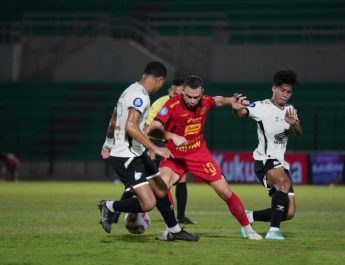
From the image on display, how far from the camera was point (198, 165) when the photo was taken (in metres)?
11.2

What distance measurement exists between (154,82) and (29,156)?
21.3 m

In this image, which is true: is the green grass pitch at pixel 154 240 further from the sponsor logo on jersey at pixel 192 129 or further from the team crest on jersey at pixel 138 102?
the team crest on jersey at pixel 138 102

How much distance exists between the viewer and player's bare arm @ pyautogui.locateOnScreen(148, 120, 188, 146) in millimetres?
10234

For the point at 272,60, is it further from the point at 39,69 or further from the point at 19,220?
the point at 19,220

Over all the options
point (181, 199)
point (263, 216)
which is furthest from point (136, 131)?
point (181, 199)

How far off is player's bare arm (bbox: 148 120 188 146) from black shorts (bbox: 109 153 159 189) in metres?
0.30

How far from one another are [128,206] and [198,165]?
41.8 inches

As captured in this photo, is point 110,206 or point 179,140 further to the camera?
point 110,206

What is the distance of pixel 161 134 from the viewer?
10.7 m

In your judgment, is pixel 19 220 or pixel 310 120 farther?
pixel 310 120

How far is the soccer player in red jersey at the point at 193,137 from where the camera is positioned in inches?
430

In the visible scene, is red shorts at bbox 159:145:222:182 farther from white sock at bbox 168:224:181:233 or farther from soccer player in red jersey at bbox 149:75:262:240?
white sock at bbox 168:224:181:233

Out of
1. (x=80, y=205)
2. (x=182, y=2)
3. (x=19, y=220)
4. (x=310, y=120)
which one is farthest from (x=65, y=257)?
(x=182, y=2)

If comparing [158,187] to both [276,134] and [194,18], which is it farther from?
[194,18]
